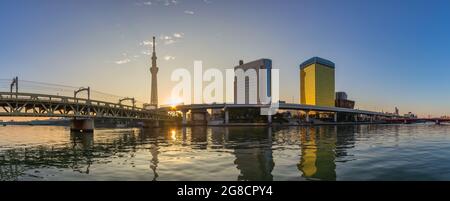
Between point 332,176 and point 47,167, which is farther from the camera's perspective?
point 47,167

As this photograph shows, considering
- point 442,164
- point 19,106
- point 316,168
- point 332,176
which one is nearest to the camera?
point 332,176

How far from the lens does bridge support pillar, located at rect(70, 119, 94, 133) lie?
12238 centimetres

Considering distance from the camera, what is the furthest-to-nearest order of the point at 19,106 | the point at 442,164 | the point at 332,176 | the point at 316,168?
the point at 19,106, the point at 442,164, the point at 316,168, the point at 332,176

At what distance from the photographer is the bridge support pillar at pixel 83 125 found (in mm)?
122375

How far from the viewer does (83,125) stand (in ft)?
410

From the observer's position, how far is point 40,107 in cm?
10394

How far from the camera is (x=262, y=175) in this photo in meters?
23.2
